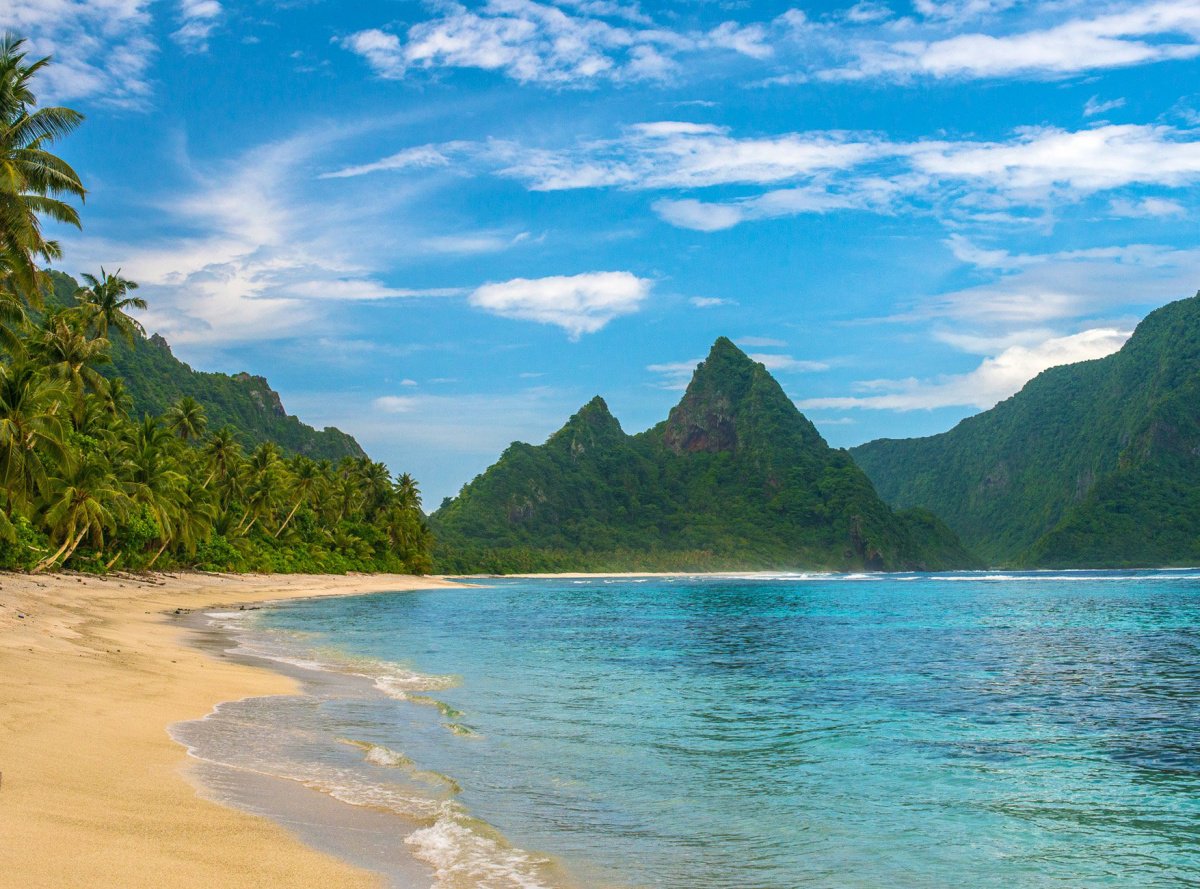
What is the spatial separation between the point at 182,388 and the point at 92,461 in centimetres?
12280

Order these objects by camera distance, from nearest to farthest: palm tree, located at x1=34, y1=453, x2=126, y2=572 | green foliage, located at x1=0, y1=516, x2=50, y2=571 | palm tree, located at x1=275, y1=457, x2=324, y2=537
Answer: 1. green foliage, located at x1=0, y1=516, x2=50, y2=571
2. palm tree, located at x1=34, y1=453, x2=126, y2=572
3. palm tree, located at x1=275, y1=457, x2=324, y2=537

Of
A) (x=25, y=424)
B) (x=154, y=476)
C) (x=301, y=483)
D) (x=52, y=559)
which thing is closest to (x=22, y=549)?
(x=52, y=559)

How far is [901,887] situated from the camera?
8133 millimetres

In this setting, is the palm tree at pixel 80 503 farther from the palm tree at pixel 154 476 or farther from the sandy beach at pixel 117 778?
the sandy beach at pixel 117 778

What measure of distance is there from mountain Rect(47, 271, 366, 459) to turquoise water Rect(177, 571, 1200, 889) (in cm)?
11189

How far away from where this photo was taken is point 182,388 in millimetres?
161125

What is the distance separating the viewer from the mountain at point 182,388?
5315 inches

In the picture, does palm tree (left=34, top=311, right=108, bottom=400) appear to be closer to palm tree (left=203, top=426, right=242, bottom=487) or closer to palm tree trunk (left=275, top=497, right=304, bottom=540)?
palm tree (left=203, top=426, right=242, bottom=487)

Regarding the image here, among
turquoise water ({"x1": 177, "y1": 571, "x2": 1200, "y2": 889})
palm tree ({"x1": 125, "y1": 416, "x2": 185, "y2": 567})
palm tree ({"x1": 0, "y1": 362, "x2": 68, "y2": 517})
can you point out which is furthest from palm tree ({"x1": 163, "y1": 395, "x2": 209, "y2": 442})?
turquoise water ({"x1": 177, "y1": 571, "x2": 1200, "y2": 889})

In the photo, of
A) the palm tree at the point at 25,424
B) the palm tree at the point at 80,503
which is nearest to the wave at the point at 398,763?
the palm tree at the point at 25,424

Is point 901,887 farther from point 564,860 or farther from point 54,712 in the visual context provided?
point 54,712

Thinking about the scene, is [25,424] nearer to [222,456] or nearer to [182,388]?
[222,456]

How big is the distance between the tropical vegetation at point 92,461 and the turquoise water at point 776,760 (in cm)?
1655

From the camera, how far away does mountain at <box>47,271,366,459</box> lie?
135000 mm
